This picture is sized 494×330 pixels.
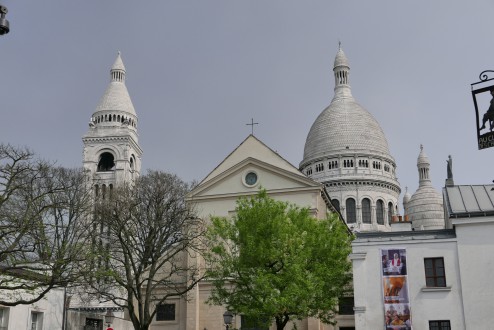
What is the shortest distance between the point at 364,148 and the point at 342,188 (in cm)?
1013

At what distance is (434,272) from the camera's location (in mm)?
36656

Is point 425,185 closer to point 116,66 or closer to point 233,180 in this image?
point 116,66

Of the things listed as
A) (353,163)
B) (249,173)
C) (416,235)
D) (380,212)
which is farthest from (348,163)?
(416,235)

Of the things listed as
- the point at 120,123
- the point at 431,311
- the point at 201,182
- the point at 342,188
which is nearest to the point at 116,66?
the point at 120,123

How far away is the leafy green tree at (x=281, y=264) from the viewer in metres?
36.7

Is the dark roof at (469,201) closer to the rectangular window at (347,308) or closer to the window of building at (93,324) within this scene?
the rectangular window at (347,308)

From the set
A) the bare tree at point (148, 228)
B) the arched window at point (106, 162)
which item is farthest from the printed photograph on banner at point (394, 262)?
the arched window at point (106, 162)

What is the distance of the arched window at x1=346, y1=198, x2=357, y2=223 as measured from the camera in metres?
107

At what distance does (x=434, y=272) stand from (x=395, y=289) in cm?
244

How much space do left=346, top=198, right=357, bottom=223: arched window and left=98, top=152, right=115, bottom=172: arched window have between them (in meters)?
41.5

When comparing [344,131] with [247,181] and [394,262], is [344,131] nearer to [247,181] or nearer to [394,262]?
[247,181]

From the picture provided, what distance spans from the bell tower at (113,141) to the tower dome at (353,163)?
104 feet

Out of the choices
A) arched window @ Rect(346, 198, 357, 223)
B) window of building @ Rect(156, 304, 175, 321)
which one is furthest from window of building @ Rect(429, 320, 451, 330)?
arched window @ Rect(346, 198, 357, 223)

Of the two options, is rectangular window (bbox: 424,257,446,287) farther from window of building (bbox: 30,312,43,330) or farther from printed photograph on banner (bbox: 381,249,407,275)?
window of building (bbox: 30,312,43,330)
